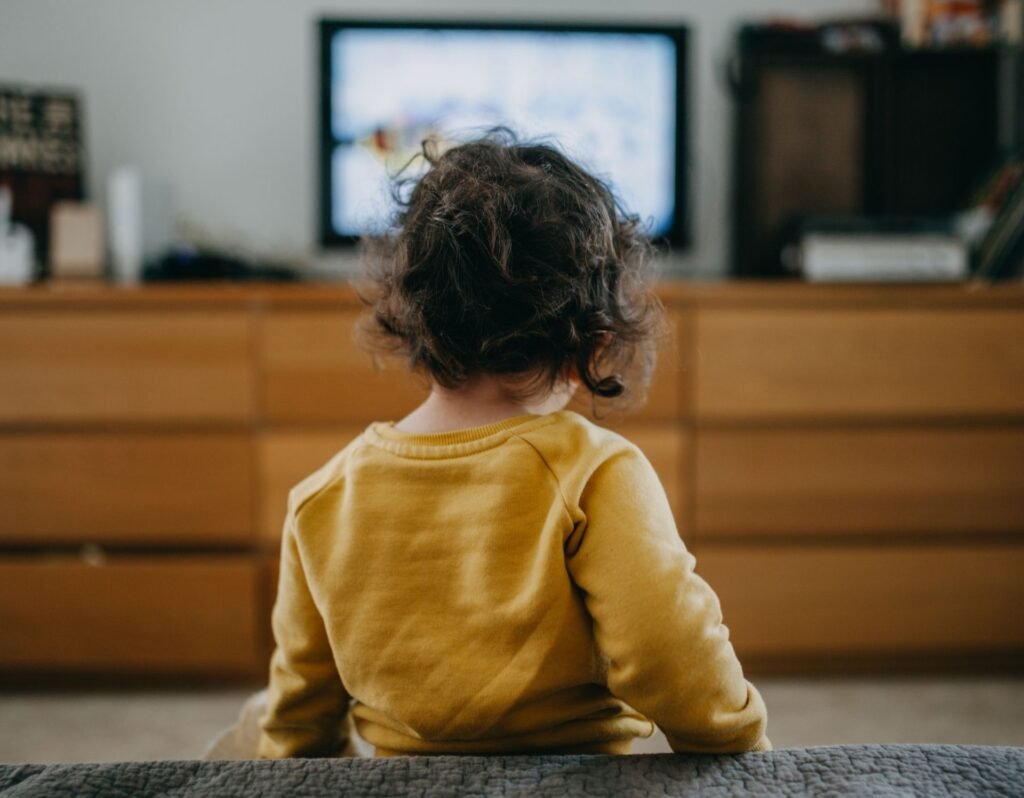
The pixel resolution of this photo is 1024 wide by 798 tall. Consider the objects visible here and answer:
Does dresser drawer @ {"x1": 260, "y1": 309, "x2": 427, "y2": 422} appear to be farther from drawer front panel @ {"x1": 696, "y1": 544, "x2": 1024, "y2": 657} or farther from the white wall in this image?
drawer front panel @ {"x1": 696, "y1": 544, "x2": 1024, "y2": 657}

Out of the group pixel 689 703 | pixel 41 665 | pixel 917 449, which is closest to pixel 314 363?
pixel 41 665

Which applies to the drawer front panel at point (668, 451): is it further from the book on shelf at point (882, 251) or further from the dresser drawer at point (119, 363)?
the dresser drawer at point (119, 363)

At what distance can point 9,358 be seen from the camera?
1808 mm

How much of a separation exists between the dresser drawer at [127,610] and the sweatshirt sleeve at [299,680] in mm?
1121

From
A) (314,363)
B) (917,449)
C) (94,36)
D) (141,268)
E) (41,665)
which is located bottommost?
(41,665)

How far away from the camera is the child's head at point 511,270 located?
25.8 inches

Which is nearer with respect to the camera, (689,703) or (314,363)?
(689,703)

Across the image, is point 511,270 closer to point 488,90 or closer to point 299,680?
point 299,680

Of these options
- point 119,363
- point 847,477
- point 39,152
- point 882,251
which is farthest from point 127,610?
point 882,251

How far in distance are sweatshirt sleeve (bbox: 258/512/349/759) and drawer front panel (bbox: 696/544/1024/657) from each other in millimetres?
1231

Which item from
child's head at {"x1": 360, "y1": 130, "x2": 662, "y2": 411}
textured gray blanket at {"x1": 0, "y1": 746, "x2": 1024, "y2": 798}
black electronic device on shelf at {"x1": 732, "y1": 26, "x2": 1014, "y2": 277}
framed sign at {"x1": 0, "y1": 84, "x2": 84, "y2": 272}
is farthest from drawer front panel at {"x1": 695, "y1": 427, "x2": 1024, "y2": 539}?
framed sign at {"x1": 0, "y1": 84, "x2": 84, "y2": 272}

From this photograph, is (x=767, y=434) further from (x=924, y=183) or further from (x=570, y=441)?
(x=570, y=441)

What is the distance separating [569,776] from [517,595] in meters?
0.14

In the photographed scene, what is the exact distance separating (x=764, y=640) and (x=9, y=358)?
1644 millimetres
